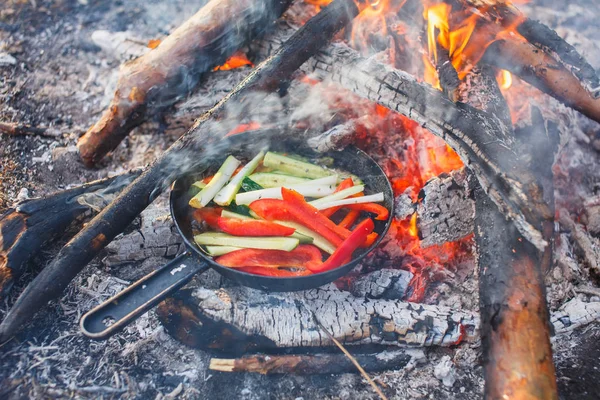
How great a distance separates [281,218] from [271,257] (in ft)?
0.95

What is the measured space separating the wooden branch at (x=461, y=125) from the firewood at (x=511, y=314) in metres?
0.15

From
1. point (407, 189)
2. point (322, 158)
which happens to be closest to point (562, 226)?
point (407, 189)

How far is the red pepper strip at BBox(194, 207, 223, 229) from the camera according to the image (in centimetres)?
301

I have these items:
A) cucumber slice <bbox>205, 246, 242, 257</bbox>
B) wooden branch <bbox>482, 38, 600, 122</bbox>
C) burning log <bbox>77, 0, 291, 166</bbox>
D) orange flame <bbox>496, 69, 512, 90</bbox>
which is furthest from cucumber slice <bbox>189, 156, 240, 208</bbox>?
orange flame <bbox>496, 69, 512, 90</bbox>

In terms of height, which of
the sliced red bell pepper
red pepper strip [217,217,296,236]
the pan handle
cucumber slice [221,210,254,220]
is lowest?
the pan handle

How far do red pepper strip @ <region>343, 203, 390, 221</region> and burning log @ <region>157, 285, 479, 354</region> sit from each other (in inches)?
23.7

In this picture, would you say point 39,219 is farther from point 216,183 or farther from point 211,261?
point 211,261

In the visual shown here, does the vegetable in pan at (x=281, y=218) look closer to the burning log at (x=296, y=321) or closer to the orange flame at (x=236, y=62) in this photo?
the burning log at (x=296, y=321)

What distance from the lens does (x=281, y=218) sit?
2.92 m

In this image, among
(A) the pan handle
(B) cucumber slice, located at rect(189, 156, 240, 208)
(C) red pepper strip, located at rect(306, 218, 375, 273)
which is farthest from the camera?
(B) cucumber slice, located at rect(189, 156, 240, 208)

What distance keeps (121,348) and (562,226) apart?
366 cm

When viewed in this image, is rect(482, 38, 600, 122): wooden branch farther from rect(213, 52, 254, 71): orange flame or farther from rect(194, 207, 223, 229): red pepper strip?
rect(194, 207, 223, 229): red pepper strip

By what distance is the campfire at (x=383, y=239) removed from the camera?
261cm

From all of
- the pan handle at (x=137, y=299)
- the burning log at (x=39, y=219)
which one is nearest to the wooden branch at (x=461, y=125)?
the pan handle at (x=137, y=299)
